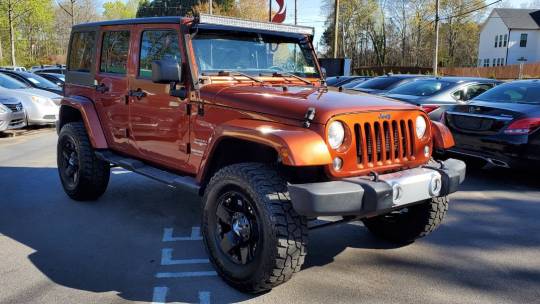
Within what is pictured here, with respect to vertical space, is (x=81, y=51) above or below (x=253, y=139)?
above

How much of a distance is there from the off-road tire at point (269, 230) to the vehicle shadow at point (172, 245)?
235mm

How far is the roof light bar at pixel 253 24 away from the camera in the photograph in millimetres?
4312

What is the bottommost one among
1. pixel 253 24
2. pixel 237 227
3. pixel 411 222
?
pixel 411 222

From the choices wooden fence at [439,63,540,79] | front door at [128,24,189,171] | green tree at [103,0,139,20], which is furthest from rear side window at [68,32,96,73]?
green tree at [103,0,139,20]

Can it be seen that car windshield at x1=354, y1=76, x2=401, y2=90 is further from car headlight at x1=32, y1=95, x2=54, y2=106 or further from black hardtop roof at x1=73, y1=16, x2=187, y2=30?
black hardtop roof at x1=73, y1=16, x2=187, y2=30

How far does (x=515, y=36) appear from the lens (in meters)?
56.5

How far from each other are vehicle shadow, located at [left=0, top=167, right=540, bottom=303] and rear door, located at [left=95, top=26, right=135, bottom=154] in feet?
2.92

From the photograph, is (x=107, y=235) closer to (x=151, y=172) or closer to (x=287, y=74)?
(x=151, y=172)

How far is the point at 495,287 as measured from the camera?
12.2ft

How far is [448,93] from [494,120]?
2315 mm

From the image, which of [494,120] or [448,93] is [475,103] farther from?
[448,93]

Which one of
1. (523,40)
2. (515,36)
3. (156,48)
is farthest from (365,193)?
(523,40)

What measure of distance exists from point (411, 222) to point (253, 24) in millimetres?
2359

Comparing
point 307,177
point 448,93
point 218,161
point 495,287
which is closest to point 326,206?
point 307,177
